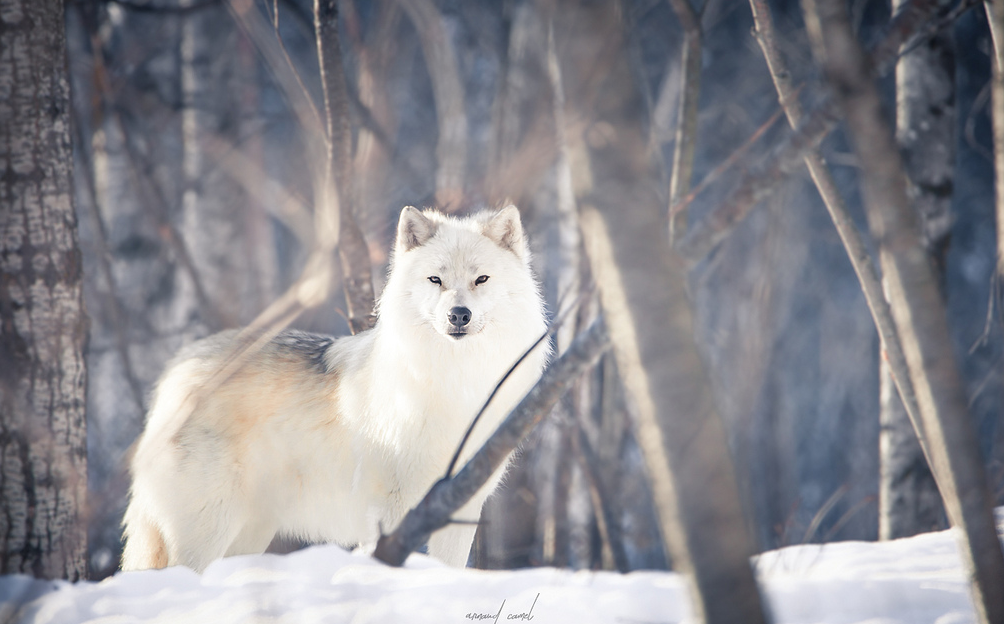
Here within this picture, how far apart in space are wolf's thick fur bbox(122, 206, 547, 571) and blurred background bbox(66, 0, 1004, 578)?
58cm

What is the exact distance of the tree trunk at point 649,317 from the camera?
1.14 meters

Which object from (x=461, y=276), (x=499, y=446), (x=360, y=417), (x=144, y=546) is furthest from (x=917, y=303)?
(x=144, y=546)

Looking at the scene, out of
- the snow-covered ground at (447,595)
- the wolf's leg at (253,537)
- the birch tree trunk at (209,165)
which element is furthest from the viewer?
the birch tree trunk at (209,165)

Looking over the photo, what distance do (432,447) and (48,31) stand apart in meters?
2.27

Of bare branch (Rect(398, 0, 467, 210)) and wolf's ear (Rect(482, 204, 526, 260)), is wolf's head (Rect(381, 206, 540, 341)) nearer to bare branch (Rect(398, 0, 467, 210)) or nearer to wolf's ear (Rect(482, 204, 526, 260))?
wolf's ear (Rect(482, 204, 526, 260))

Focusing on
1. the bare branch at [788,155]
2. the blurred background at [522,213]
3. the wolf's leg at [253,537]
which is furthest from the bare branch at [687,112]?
the wolf's leg at [253,537]

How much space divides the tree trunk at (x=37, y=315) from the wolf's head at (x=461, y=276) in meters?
1.33

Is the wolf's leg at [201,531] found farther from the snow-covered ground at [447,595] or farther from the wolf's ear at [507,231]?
the wolf's ear at [507,231]

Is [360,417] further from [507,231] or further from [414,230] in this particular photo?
[507,231]

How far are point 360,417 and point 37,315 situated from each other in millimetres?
1346

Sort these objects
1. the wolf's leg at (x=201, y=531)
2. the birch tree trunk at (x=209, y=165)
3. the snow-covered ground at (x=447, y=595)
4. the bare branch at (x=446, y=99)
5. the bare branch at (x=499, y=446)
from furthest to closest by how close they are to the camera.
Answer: the birch tree trunk at (x=209, y=165)
the bare branch at (x=446, y=99)
the wolf's leg at (x=201, y=531)
the snow-covered ground at (x=447, y=595)
the bare branch at (x=499, y=446)

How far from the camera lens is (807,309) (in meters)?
10.4

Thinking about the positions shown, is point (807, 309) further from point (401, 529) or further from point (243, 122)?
point (401, 529)
